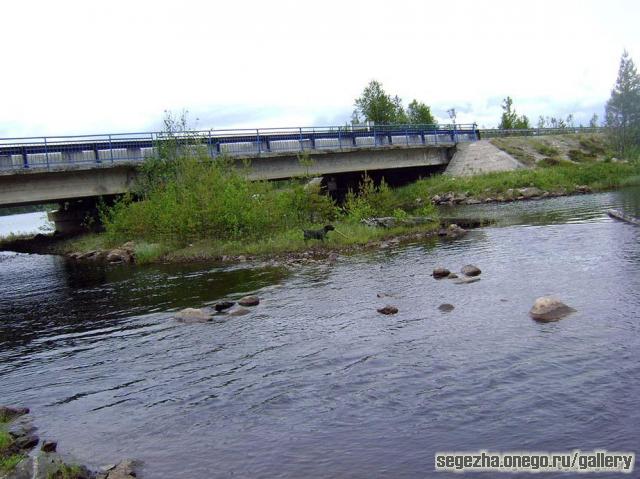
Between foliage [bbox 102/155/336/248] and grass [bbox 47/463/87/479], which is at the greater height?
foliage [bbox 102/155/336/248]

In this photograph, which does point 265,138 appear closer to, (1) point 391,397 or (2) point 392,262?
(2) point 392,262

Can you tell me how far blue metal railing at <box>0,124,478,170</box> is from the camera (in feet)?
137

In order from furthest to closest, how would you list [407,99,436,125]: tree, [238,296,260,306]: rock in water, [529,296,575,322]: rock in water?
[407,99,436,125]: tree, [238,296,260,306]: rock in water, [529,296,575,322]: rock in water

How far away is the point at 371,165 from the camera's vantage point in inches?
2650

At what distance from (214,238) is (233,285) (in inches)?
483

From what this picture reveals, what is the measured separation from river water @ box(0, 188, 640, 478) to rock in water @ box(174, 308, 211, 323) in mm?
419

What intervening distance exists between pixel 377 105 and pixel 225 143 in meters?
55.9

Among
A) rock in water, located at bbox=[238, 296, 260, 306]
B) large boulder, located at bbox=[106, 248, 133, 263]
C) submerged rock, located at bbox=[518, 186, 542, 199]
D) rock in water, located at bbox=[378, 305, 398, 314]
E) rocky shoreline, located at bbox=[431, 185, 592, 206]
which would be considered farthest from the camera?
submerged rock, located at bbox=[518, 186, 542, 199]

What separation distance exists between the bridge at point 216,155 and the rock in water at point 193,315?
2517 cm

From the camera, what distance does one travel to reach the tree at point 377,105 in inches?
4060

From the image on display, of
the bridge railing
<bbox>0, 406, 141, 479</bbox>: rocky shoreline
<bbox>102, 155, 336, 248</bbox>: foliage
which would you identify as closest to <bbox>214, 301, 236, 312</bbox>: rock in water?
<bbox>0, 406, 141, 479</bbox>: rocky shoreline

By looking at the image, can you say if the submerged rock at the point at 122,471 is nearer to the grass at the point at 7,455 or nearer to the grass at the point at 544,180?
the grass at the point at 7,455

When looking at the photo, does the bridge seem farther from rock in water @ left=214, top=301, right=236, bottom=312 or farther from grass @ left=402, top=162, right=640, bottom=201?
Answer: rock in water @ left=214, top=301, right=236, bottom=312

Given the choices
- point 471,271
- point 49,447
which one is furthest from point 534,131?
point 49,447
